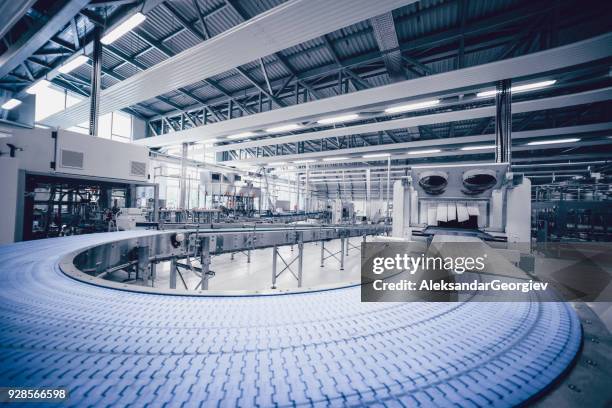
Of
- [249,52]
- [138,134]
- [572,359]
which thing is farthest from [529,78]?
[138,134]

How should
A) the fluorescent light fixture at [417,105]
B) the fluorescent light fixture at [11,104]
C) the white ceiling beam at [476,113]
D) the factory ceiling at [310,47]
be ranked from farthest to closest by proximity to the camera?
the fluorescent light fixture at [11,104] → the fluorescent light fixture at [417,105] → the white ceiling beam at [476,113] → the factory ceiling at [310,47]

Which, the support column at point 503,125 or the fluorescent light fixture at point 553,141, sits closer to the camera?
the support column at point 503,125

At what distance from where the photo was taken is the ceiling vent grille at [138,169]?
342cm

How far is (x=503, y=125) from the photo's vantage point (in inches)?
136

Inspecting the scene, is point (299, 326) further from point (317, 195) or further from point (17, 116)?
point (317, 195)

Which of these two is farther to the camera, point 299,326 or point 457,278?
point 457,278

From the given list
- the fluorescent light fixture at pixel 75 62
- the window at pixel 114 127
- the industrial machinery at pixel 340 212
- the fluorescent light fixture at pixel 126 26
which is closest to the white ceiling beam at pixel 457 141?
the industrial machinery at pixel 340 212

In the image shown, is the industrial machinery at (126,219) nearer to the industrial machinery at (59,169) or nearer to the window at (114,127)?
the industrial machinery at (59,169)

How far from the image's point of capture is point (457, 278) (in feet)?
4.16

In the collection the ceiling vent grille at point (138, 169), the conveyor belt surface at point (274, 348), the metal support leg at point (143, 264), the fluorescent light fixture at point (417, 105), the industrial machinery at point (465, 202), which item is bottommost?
the metal support leg at point (143, 264)

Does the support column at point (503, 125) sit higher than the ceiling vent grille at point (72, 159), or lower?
higher

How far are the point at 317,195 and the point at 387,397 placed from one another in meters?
24.8

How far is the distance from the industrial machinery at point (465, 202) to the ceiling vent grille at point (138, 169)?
361 centimetres

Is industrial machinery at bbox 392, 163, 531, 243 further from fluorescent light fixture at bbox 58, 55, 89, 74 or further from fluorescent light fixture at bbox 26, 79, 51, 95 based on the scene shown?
fluorescent light fixture at bbox 26, 79, 51, 95
